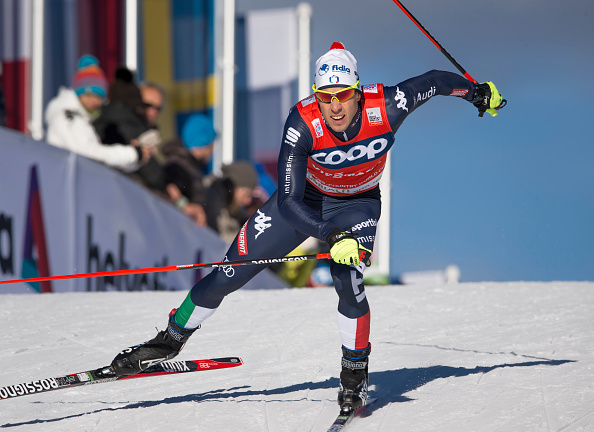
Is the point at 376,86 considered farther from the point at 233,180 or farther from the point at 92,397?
the point at 233,180

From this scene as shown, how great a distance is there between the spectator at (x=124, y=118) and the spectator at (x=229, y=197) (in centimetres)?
104

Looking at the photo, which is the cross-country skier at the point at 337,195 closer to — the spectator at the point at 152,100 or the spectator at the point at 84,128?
the spectator at the point at 84,128

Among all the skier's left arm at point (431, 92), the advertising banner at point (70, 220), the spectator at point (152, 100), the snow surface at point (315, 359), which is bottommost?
the snow surface at point (315, 359)

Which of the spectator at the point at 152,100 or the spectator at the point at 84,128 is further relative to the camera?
the spectator at the point at 152,100

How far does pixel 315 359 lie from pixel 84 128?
3214 mm

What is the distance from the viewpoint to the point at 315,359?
5.28 m

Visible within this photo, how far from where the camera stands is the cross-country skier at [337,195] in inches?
158

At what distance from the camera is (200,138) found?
8.58m

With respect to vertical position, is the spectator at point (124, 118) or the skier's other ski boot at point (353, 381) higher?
the spectator at point (124, 118)

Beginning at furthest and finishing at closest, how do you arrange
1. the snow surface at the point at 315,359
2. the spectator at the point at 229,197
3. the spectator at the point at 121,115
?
the spectator at the point at 229,197 → the spectator at the point at 121,115 → the snow surface at the point at 315,359

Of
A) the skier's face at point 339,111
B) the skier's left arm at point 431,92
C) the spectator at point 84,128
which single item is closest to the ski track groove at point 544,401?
the skier's left arm at point 431,92

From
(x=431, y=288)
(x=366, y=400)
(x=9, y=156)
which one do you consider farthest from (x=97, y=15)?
(x=366, y=400)

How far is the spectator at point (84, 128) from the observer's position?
24.0 ft

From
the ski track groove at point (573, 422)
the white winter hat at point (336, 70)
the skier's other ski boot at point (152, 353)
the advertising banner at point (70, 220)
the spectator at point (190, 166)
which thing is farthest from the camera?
the spectator at point (190, 166)
